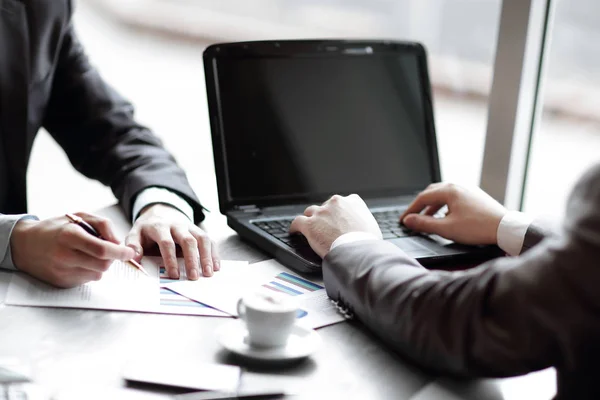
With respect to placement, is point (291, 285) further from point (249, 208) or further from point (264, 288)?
point (249, 208)

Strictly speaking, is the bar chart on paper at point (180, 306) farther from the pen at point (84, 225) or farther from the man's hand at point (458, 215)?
the man's hand at point (458, 215)

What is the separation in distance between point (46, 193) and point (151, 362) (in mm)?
2690

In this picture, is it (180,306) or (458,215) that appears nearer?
(180,306)

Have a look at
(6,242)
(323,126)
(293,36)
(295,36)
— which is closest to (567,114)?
(295,36)

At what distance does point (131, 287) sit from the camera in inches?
41.9

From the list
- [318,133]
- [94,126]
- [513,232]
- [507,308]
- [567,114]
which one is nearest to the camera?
[507,308]

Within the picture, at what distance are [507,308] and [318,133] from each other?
76cm

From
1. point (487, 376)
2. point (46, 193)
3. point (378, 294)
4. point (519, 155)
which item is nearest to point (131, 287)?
point (378, 294)

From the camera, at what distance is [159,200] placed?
133 centimetres

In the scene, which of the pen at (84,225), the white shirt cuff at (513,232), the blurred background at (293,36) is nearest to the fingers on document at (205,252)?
the pen at (84,225)

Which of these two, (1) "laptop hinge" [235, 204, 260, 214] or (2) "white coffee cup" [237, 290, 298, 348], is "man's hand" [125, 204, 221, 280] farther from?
(2) "white coffee cup" [237, 290, 298, 348]

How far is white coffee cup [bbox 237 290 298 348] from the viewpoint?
848 millimetres

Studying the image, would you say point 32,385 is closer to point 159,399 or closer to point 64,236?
point 159,399

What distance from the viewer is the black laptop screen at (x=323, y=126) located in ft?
4.48
